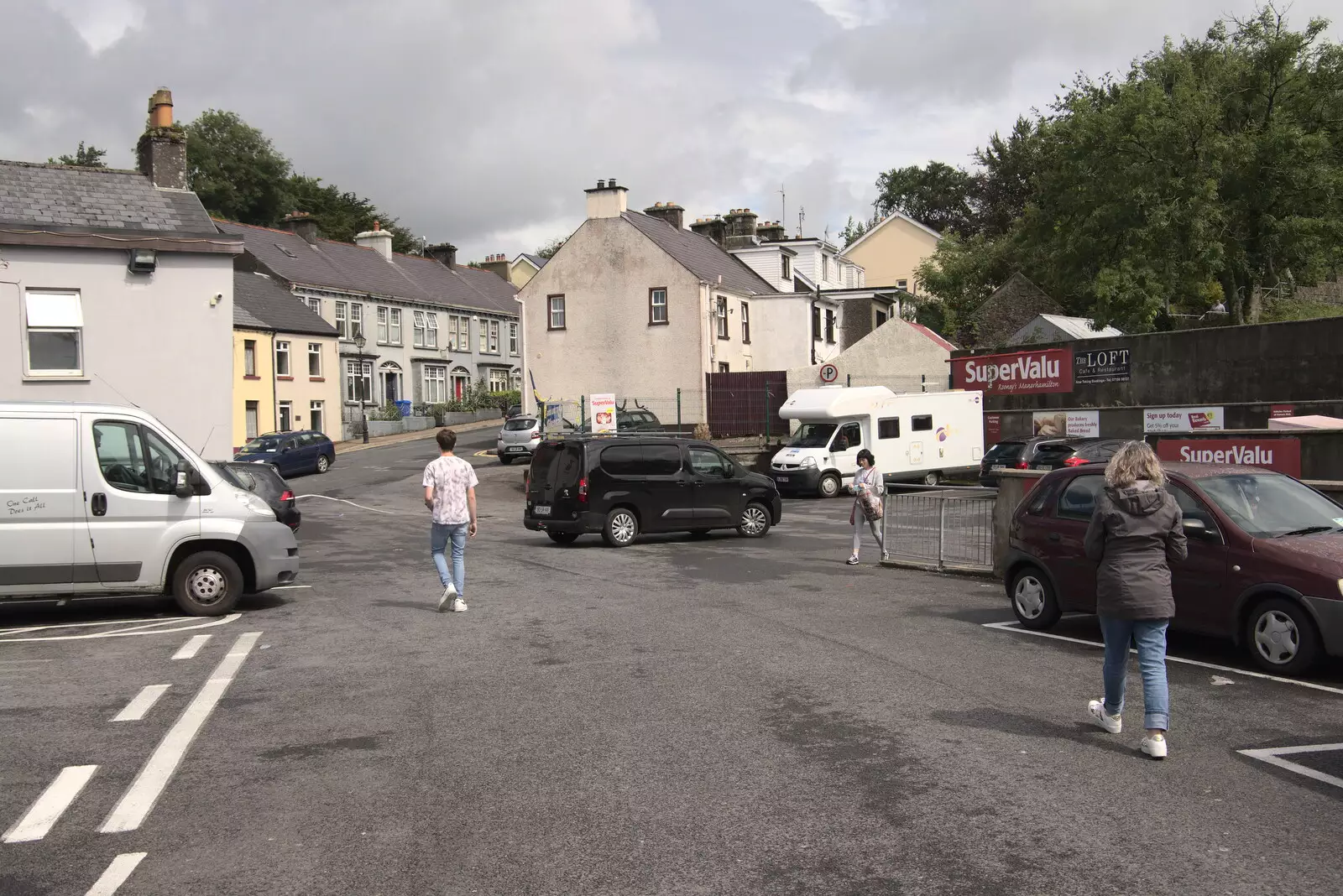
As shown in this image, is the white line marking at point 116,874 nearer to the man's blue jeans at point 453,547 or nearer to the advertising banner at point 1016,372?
the man's blue jeans at point 453,547

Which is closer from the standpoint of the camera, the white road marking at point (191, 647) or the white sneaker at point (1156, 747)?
the white sneaker at point (1156, 747)

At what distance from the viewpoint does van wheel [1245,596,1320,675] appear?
8.80m

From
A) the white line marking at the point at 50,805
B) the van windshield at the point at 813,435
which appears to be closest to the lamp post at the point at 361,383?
the van windshield at the point at 813,435

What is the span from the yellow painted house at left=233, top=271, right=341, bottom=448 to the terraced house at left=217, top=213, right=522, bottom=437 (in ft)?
3.24

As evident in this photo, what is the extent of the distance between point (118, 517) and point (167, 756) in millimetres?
6042

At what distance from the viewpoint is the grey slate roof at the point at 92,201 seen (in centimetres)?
1997

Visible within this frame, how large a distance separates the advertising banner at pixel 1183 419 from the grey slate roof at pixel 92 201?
22763 millimetres

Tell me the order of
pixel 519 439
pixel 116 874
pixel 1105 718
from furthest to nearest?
pixel 519 439 → pixel 1105 718 → pixel 116 874

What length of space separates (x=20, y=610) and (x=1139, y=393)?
28.2 m

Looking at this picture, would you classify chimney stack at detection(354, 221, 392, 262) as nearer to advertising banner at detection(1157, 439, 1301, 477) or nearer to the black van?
the black van

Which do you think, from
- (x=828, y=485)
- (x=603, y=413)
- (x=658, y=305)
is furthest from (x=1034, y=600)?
(x=658, y=305)

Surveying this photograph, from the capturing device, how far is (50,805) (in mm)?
5922

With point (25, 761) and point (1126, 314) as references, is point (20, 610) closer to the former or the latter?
point (25, 761)

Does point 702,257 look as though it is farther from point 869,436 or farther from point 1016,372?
point 869,436
